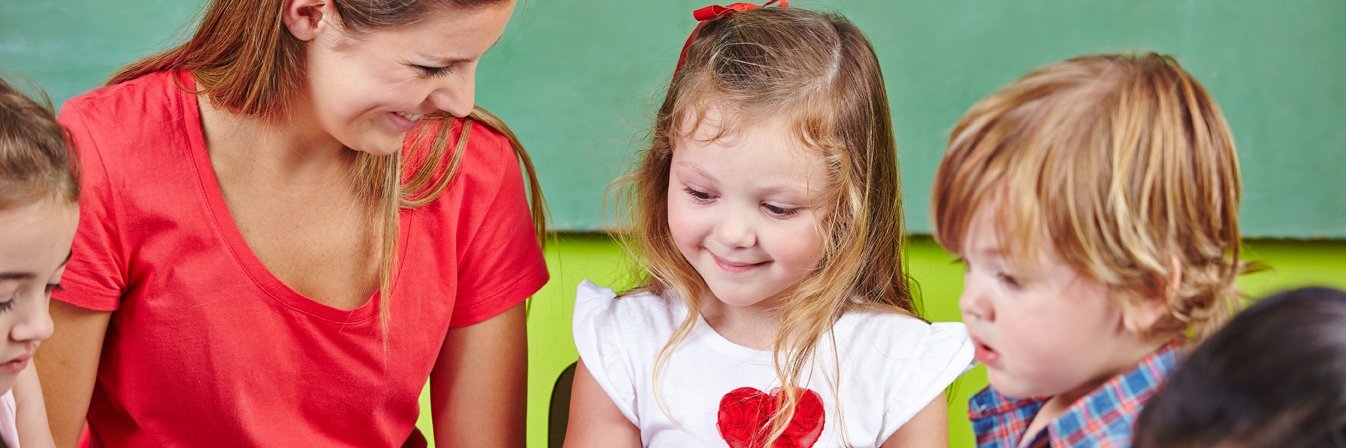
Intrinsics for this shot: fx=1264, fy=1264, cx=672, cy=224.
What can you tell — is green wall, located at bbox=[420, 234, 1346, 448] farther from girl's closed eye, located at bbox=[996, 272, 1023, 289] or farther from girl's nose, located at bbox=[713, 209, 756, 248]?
girl's closed eye, located at bbox=[996, 272, 1023, 289]

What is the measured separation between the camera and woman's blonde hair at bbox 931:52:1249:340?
0.74 metres

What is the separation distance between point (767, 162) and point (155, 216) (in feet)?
1.79

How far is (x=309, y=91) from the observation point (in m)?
1.13

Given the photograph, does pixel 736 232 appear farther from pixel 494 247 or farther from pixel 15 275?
pixel 15 275

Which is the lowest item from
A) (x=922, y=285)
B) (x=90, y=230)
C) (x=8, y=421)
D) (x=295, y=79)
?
(x=922, y=285)

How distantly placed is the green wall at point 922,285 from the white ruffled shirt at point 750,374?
32 cm

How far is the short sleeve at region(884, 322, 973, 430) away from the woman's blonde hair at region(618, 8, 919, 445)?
0.06 metres

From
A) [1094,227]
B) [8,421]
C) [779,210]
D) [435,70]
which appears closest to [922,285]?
[779,210]

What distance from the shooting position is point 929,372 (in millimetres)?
1190

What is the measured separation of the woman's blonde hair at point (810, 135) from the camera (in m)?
1.14

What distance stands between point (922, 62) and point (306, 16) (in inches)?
33.6

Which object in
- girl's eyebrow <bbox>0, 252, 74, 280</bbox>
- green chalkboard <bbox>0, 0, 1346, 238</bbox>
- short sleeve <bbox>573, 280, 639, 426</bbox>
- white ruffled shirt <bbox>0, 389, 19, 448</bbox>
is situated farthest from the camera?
green chalkboard <bbox>0, 0, 1346, 238</bbox>

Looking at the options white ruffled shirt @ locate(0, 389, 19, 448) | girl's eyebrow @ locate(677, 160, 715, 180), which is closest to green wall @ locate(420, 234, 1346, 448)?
girl's eyebrow @ locate(677, 160, 715, 180)

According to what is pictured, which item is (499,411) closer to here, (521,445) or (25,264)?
(521,445)
